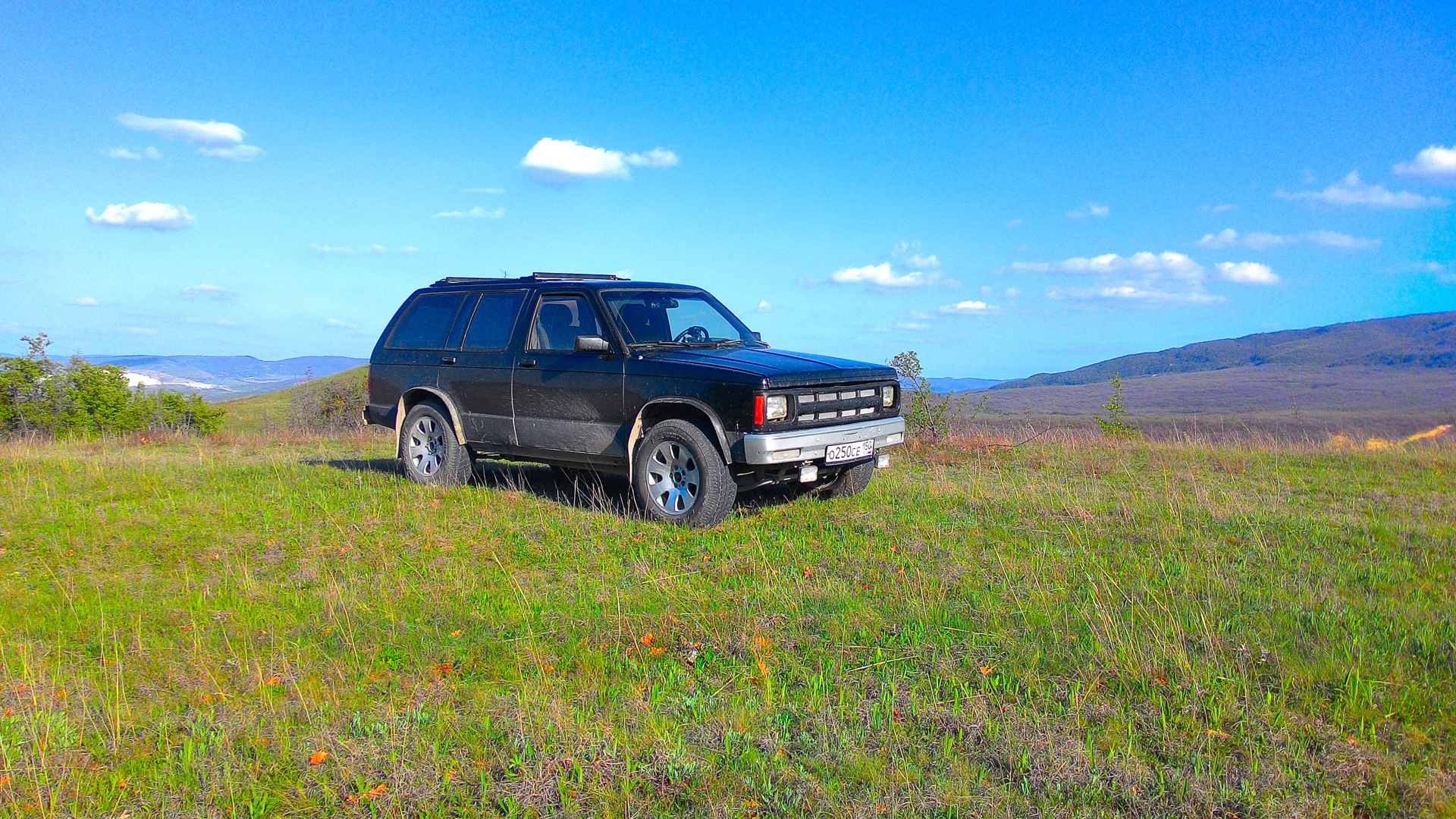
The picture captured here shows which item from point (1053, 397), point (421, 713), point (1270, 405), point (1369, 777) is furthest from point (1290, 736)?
point (1053, 397)

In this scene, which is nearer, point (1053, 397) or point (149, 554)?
point (149, 554)

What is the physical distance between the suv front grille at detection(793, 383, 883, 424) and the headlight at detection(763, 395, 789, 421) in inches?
3.4

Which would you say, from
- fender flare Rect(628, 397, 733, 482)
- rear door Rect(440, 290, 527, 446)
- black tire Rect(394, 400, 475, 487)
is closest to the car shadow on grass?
black tire Rect(394, 400, 475, 487)

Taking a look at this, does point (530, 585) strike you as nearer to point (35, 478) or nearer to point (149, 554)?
point (149, 554)

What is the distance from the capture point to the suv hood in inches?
260

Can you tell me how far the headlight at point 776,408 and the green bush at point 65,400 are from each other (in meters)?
14.7

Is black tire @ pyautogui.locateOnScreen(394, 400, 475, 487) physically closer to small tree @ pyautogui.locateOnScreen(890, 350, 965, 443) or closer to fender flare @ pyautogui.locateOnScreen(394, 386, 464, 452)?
fender flare @ pyautogui.locateOnScreen(394, 386, 464, 452)

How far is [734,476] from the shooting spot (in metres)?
6.80

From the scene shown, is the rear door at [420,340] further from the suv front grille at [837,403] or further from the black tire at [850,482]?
the black tire at [850,482]

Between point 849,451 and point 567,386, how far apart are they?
2520 millimetres

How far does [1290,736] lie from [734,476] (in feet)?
13.9

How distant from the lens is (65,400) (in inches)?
742

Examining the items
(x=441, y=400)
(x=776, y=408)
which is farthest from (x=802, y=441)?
(x=441, y=400)

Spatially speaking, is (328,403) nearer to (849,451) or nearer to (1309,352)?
(849,451)
